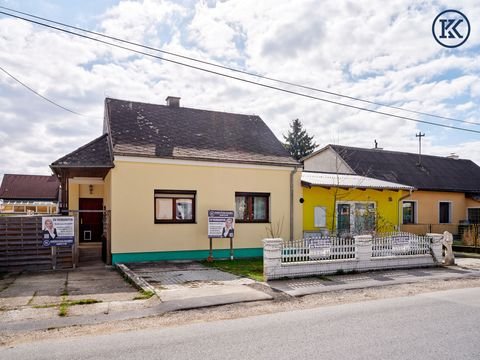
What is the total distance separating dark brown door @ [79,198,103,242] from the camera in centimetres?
1784

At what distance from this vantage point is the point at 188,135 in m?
15.9

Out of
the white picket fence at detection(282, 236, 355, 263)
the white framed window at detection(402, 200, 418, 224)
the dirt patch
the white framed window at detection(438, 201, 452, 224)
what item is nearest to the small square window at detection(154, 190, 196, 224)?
the white picket fence at detection(282, 236, 355, 263)

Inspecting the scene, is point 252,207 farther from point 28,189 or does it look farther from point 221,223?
point 28,189

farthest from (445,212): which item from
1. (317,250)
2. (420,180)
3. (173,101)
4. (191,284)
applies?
(191,284)

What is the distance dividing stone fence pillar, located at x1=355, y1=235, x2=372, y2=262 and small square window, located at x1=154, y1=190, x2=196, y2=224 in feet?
18.7

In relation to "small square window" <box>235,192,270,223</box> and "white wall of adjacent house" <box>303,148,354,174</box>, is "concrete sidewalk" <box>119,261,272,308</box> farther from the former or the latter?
"white wall of adjacent house" <box>303,148,354,174</box>

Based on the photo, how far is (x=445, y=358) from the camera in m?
4.98

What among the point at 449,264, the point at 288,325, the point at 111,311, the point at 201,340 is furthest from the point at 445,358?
the point at 449,264

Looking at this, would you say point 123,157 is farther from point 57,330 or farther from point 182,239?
point 57,330

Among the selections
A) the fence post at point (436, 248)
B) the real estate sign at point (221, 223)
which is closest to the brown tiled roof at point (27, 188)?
the real estate sign at point (221, 223)

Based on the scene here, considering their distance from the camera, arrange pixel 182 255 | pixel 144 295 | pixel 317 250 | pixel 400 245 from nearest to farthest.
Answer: pixel 144 295 → pixel 317 250 → pixel 400 245 → pixel 182 255

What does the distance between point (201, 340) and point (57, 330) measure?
248cm

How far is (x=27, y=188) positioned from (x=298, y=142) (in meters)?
32.4

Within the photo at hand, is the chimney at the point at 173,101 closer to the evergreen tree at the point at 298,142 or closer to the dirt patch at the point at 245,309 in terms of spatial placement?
the dirt patch at the point at 245,309
